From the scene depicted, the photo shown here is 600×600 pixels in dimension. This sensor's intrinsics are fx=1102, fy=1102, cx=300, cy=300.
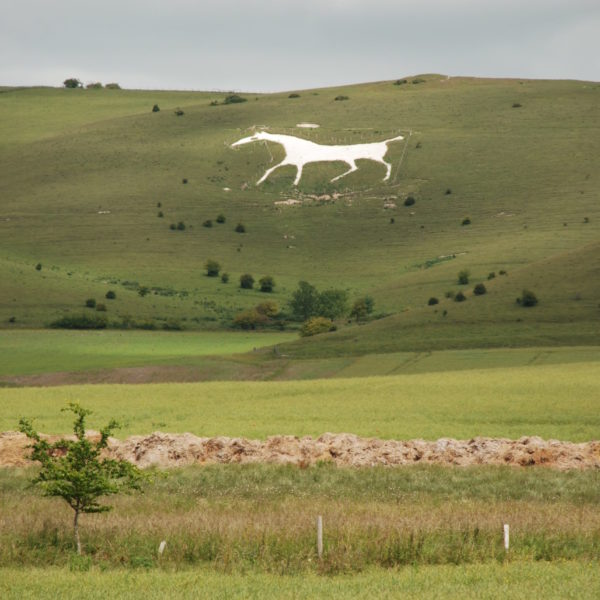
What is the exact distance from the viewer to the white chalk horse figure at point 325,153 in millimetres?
157375

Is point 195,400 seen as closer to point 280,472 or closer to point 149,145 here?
point 280,472

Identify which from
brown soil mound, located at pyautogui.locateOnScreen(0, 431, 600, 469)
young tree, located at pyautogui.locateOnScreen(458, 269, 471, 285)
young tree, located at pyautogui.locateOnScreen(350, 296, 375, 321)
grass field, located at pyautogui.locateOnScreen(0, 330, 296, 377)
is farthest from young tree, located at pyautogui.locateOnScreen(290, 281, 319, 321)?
brown soil mound, located at pyautogui.locateOnScreen(0, 431, 600, 469)

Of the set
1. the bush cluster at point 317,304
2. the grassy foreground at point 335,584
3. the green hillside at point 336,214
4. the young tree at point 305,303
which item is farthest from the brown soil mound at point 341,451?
the young tree at point 305,303

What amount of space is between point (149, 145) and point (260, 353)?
105982 mm

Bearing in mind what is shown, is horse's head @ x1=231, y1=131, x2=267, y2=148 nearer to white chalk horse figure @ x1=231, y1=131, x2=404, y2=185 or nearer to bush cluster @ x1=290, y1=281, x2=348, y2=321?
white chalk horse figure @ x1=231, y1=131, x2=404, y2=185

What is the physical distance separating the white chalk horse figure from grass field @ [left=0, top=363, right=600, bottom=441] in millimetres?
105306

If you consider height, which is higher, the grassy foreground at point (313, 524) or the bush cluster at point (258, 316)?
the grassy foreground at point (313, 524)

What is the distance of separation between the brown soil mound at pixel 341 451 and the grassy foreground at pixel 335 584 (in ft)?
35.4

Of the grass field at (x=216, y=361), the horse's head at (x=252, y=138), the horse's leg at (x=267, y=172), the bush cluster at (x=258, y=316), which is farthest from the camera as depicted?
the horse's head at (x=252, y=138)

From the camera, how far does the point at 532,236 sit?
12469 centimetres

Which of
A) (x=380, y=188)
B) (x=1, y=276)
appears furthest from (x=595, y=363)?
(x=380, y=188)

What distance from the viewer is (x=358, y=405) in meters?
43.5

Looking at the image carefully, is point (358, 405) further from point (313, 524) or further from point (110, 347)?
point (110, 347)

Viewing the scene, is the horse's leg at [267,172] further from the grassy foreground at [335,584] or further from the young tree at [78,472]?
the grassy foreground at [335,584]
